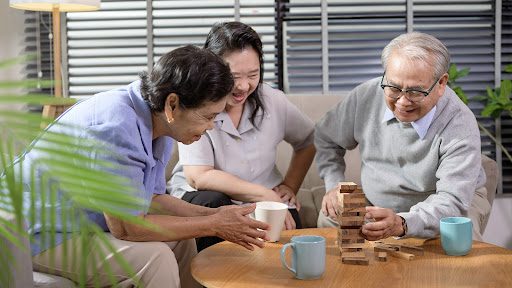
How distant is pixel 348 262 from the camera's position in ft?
6.03

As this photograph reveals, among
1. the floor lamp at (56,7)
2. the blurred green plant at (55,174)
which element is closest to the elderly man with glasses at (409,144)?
the floor lamp at (56,7)

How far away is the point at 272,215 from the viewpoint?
6.35 ft

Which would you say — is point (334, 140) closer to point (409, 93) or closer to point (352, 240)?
point (409, 93)

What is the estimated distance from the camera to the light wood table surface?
1679mm

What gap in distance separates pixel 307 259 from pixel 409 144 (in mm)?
767

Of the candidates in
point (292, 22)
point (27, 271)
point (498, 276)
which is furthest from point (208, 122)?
point (292, 22)

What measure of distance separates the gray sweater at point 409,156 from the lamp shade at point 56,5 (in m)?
1.50

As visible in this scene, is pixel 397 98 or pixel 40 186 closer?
pixel 40 186

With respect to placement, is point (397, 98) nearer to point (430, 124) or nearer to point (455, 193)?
point (430, 124)

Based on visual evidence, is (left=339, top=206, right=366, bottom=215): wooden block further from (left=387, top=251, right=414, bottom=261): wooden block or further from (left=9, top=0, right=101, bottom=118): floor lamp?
(left=9, top=0, right=101, bottom=118): floor lamp

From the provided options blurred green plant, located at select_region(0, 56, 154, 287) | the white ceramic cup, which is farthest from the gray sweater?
blurred green plant, located at select_region(0, 56, 154, 287)

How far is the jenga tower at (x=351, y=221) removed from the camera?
6.02ft

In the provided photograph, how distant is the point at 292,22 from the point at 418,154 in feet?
6.09

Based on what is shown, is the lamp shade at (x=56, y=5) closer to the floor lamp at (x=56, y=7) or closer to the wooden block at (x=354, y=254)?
the floor lamp at (x=56, y=7)
